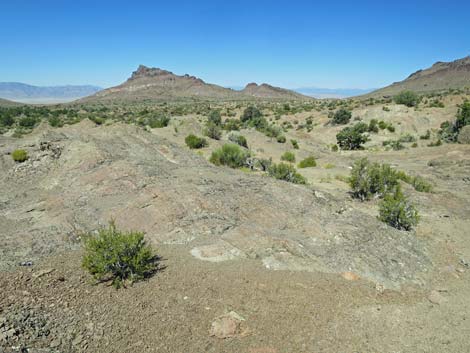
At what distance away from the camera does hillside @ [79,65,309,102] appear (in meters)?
139

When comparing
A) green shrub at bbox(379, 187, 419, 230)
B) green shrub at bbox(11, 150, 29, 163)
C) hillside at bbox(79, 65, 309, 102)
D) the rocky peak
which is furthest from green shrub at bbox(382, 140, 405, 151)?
the rocky peak

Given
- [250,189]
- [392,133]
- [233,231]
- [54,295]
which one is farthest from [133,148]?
[392,133]

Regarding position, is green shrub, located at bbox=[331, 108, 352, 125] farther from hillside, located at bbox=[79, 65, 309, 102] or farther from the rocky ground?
hillside, located at bbox=[79, 65, 309, 102]

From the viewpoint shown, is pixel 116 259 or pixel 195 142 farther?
pixel 195 142

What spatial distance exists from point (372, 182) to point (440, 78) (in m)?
128

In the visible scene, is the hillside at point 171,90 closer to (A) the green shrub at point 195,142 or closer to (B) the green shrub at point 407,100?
(B) the green shrub at point 407,100

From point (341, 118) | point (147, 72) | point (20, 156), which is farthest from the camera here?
point (147, 72)

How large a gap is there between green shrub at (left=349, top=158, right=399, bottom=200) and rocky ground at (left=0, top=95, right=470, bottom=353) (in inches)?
33.2

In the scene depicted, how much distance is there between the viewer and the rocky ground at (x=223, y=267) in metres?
5.45

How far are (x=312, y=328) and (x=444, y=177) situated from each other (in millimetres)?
17771

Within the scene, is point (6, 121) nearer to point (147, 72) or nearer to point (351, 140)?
point (351, 140)

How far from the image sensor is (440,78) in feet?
391

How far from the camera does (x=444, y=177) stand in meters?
19.7

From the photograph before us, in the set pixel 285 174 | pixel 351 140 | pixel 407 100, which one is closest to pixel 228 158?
pixel 285 174
